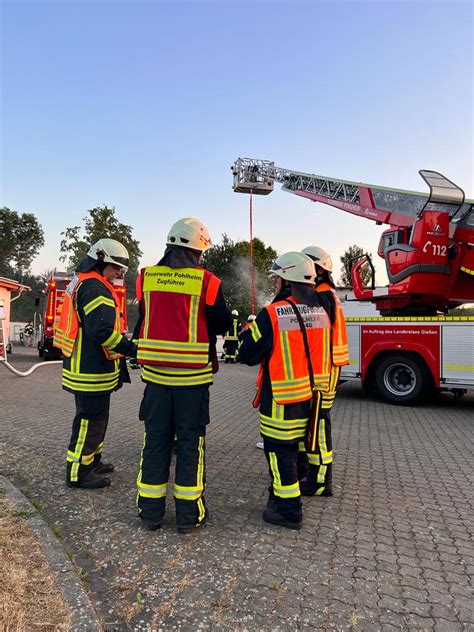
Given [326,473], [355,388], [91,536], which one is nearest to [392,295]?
[355,388]

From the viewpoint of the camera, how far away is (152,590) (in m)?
2.46

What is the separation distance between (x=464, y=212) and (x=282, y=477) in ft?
23.0

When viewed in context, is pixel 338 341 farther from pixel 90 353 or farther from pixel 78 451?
pixel 78 451

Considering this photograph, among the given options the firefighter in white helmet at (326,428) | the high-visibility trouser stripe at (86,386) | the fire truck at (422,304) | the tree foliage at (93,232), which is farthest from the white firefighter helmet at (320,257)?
the tree foliage at (93,232)

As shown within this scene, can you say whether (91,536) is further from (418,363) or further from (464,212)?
(464,212)

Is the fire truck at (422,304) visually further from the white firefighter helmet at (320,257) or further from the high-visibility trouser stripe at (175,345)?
the high-visibility trouser stripe at (175,345)

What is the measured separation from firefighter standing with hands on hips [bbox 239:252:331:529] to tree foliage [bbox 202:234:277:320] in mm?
32159

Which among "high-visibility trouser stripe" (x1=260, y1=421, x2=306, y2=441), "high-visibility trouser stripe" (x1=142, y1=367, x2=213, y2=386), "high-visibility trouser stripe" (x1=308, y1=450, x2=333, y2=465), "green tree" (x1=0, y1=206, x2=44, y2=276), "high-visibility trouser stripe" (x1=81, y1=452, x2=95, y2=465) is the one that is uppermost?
"green tree" (x1=0, y1=206, x2=44, y2=276)

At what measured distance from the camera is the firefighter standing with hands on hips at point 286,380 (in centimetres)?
319

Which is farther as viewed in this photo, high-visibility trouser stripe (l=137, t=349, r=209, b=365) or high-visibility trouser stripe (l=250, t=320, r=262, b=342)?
high-visibility trouser stripe (l=250, t=320, r=262, b=342)

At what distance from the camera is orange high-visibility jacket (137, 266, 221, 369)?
3.09m

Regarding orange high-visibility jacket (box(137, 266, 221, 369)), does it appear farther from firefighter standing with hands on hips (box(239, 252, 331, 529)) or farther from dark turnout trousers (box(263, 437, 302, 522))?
dark turnout trousers (box(263, 437, 302, 522))

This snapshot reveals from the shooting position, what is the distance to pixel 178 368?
3.11 metres

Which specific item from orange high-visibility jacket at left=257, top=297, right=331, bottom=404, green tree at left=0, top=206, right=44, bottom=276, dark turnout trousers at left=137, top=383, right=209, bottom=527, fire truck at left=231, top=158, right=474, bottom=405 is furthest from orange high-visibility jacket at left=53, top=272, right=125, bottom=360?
green tree at left=0, top=206, right=44, bottom=276
